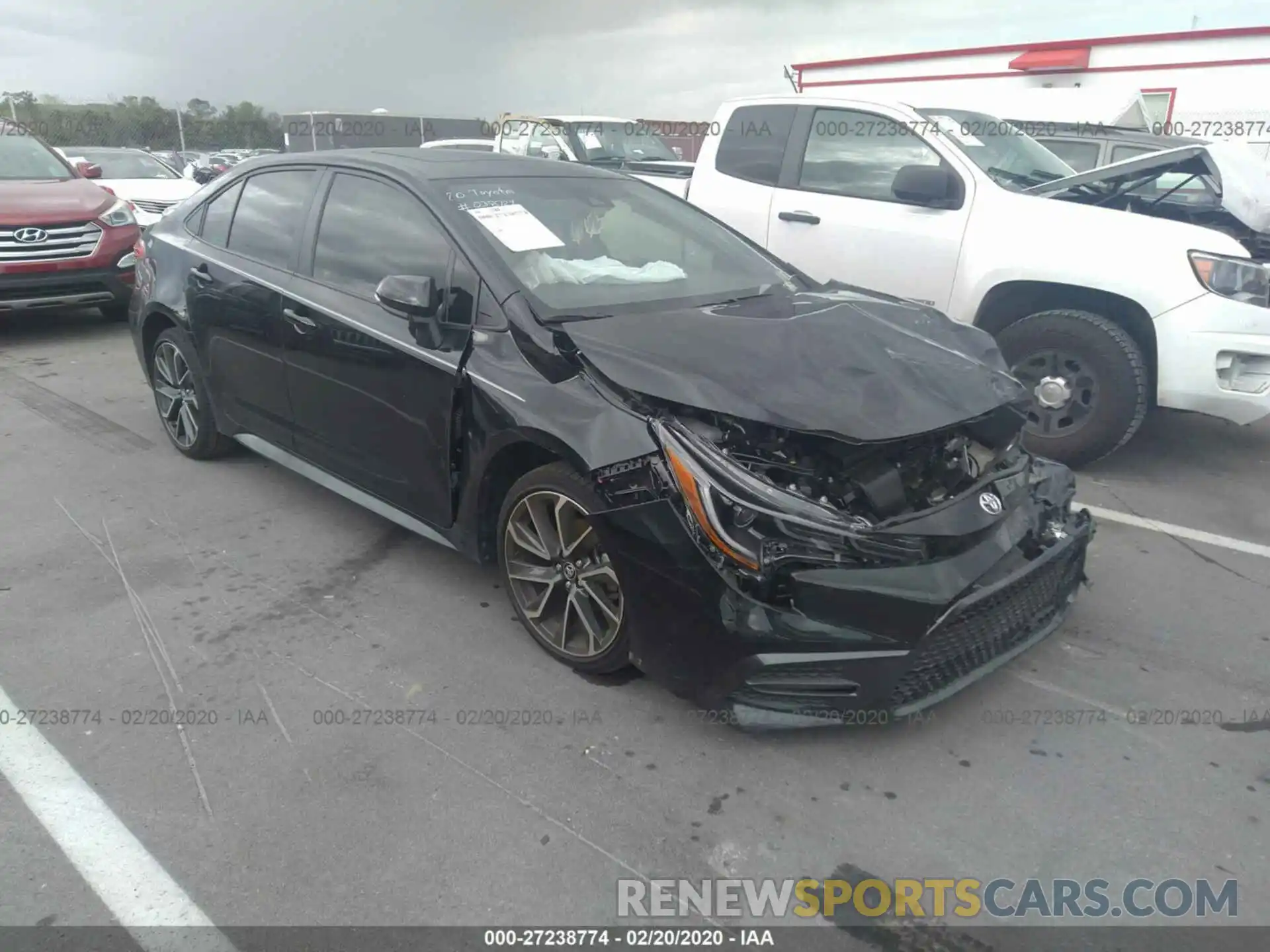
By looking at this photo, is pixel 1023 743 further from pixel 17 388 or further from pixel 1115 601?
pixel 17 388

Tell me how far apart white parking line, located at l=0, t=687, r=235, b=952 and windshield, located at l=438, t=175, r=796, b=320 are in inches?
80.3

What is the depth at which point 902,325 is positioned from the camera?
341 cm

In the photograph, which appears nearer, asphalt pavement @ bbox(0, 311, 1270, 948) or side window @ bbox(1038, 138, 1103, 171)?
asphalt pavement @ bbox(0, 311, 1270, 948)

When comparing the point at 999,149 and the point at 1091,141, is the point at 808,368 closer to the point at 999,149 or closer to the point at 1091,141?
the point at 999,149

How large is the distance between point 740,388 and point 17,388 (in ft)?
20.7

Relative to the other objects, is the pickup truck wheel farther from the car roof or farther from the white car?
the white car

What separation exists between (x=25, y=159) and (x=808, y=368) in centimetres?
939

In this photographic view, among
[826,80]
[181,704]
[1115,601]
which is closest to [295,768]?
[181,704]

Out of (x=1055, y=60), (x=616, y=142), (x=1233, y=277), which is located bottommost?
(x=1233, y=277)

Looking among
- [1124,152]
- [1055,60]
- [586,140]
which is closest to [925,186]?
[1124,152]

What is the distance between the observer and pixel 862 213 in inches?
227

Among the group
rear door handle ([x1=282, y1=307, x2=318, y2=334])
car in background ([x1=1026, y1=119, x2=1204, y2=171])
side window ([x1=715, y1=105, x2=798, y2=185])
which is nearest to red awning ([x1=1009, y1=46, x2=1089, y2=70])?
car in background ([x1=1026, y1=119, x2=1204, y2=171])

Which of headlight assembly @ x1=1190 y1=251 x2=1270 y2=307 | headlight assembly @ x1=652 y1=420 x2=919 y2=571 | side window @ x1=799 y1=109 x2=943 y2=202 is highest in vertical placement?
side window @ x1=799 y1=109 x2=943 y2=202

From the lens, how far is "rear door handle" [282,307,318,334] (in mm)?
3924
